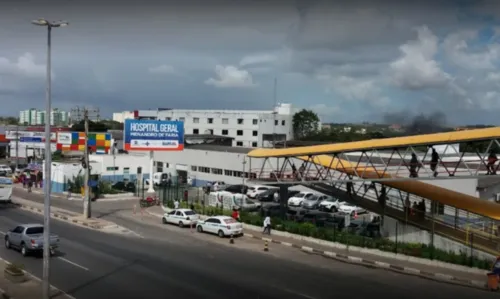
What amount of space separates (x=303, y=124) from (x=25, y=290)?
78.2 meters

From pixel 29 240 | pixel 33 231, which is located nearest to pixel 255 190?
pixel 33 231

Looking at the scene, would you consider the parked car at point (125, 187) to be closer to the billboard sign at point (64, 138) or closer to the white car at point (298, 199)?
the billboard sign at point (64, 138)

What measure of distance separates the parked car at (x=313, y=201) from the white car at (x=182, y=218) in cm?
1038

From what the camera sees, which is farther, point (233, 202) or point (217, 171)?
point (217, 171)

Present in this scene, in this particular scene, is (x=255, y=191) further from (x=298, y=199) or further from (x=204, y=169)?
(x=204, y=169)

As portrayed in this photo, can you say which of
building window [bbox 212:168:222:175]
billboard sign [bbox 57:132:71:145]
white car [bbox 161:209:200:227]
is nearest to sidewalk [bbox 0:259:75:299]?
white car [bbox 161:209:200:227]

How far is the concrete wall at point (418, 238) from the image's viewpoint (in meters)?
21.9

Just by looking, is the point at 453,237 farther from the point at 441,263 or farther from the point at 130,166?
the point at 130,166

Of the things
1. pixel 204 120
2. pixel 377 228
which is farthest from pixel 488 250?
pixel 204 120

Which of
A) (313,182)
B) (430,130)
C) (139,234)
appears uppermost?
(430,130)

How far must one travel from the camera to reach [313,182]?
26.8 m

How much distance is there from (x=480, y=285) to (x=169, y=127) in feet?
96.7

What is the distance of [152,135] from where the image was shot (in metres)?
42.4

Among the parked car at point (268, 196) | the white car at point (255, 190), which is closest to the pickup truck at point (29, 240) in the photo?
the parked car at point (268, 196)
